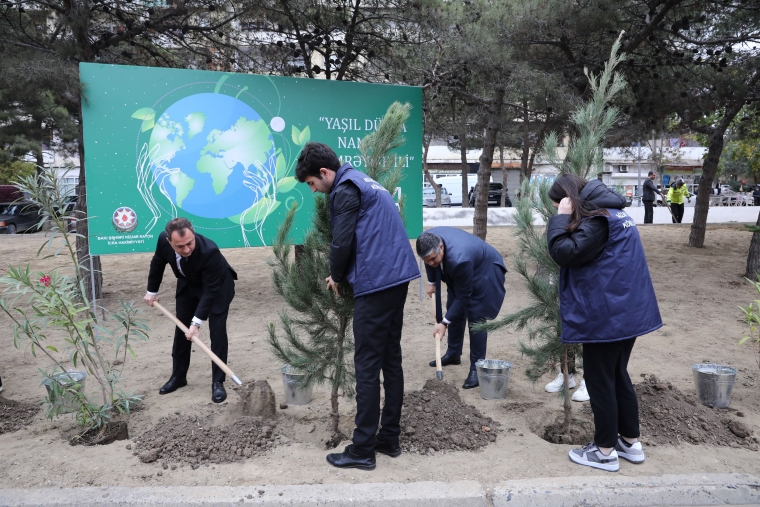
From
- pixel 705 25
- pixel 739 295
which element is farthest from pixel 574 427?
pixel 705 25

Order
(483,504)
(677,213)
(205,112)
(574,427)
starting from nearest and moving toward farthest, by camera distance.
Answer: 1. (483,504)
2. (574,427)
3. (205,112)
4. (677,213)

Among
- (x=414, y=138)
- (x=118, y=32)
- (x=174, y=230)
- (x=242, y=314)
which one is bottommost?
(x=242, y=314)

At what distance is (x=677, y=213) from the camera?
18219 mm

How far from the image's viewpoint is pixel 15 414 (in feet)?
13.3

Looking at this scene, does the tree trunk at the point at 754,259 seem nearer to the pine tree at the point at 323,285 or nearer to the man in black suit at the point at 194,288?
the pine tree at the point at 323,285

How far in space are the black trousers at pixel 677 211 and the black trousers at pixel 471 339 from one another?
15.2 meters

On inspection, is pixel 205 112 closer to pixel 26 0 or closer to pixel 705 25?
pixel 26 0

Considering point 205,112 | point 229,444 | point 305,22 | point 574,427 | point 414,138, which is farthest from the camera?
point 305,22

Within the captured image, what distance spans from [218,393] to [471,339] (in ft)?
6.44

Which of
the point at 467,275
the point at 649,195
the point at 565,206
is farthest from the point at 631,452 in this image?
the point at 649,195

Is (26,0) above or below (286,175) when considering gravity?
above

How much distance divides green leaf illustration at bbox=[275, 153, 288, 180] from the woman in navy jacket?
427 cm

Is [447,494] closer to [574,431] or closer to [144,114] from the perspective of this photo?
[574,431]

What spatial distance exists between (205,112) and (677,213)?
623 inches
